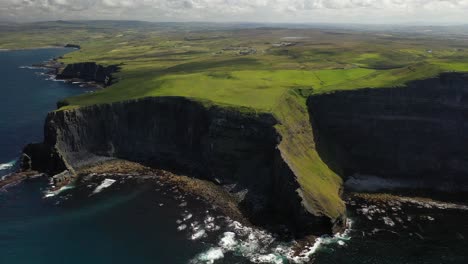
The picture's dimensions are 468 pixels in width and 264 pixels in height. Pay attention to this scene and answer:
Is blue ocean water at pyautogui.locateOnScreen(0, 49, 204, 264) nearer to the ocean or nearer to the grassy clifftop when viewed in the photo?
the ocean

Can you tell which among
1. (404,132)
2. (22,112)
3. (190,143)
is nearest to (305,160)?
(404,132)

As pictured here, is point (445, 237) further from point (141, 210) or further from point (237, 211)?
point (141, 210)

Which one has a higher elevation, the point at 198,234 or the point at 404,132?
the point at 404,132

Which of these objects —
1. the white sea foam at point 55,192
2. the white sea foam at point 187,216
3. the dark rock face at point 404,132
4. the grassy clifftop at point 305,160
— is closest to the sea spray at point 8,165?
the white sea foam at point 55,192

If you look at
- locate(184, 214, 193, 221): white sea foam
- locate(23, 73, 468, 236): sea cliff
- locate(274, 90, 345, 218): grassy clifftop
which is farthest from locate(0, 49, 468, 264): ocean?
locate(23, 73, 468, 236): sea cliff

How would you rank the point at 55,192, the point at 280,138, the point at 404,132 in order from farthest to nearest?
the point at 404,132 → the point at 280,138 → the point at 55,192

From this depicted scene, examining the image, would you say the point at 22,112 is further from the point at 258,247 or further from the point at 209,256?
the point at 258,247

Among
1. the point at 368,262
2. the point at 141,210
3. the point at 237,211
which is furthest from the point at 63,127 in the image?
the point at 368,262
